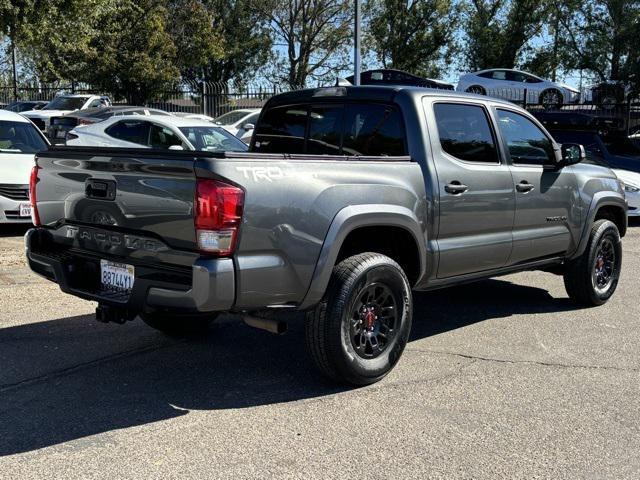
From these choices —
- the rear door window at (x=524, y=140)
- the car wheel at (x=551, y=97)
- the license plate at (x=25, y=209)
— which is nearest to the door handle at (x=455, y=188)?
the rear door window at (x=524, y=140)

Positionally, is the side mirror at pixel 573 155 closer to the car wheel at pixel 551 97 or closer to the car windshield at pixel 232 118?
the car windshield at pixel 232 118

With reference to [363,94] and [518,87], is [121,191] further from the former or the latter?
[518,87]

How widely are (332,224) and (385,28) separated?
41.7m

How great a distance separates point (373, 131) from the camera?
546 cm

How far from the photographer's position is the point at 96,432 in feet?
13.3

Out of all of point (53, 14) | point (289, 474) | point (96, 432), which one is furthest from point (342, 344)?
point (53, 14)

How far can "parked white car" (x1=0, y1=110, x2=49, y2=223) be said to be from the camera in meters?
9.70

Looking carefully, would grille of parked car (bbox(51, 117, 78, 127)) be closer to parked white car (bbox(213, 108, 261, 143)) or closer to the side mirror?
parked white car (bbox(213, 108, 261, 143))

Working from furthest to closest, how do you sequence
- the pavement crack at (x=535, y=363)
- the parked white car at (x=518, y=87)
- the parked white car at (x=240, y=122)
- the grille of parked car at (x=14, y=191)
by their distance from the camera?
the parked white car at (x=518, y=87) → the parked white car at (x=240, y=122) → the grille of parked car at (x=14, y=191) → the pavement crack at (x=535, y=363)

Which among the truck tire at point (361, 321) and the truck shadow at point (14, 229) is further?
the truck shadow at point (14, 229)

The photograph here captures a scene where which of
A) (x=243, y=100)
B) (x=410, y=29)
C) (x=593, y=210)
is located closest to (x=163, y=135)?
(x=593, y=210)

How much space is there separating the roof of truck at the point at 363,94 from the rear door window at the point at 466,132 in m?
0.11

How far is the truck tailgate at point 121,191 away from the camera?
408 cm

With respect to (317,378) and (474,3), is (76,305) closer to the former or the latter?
(317,378)
